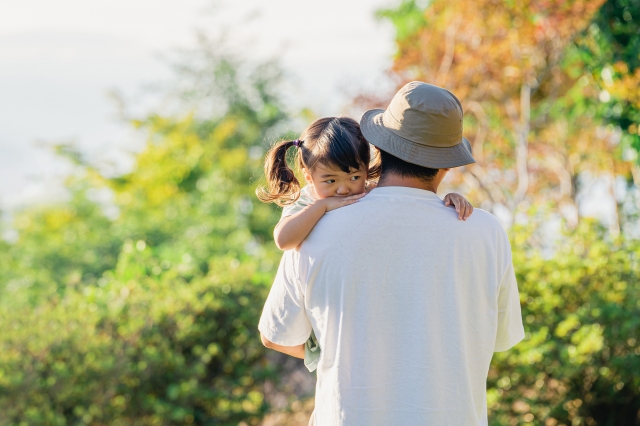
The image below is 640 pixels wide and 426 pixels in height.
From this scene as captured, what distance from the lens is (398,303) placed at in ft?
6.20

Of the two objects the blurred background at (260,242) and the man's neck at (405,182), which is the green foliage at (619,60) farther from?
the man's neck at (405,182)

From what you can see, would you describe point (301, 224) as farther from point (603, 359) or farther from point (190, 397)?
A: point (603, 359)

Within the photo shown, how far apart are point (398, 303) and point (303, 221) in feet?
1.05

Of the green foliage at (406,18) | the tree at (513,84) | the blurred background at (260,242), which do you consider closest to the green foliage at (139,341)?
the blurred background at (260,242)

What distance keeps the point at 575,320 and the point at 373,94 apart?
665cm

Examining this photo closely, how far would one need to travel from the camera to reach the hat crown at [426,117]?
6.52 ft

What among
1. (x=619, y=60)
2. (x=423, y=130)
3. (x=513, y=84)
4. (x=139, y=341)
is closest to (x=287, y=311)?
(x=423, y=130)

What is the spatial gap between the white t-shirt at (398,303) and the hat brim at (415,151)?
0.08m

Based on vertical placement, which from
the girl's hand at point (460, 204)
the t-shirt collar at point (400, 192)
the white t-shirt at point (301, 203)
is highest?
the t-shirt collar at point (400, 192)

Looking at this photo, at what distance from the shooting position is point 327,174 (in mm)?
2121

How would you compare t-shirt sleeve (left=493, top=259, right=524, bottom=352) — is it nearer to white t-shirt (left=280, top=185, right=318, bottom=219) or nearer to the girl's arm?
the girl's arm

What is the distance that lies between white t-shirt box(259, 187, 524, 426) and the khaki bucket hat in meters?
0.10

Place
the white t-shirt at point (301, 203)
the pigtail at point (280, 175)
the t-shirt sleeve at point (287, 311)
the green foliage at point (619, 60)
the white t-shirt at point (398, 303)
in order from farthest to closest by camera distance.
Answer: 1. the green foliage at point (619, 60)
2. the pigtail at point (280, 175)
3. the white t-shirt at point (301, 203)
4. the t-shirt sleeve at point (287, 311)
5. the white t-shirt at point (398, 303)

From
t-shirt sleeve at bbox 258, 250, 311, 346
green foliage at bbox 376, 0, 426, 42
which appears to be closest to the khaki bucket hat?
t-shirt sleeve at bbox 258, 250, 311, 346
